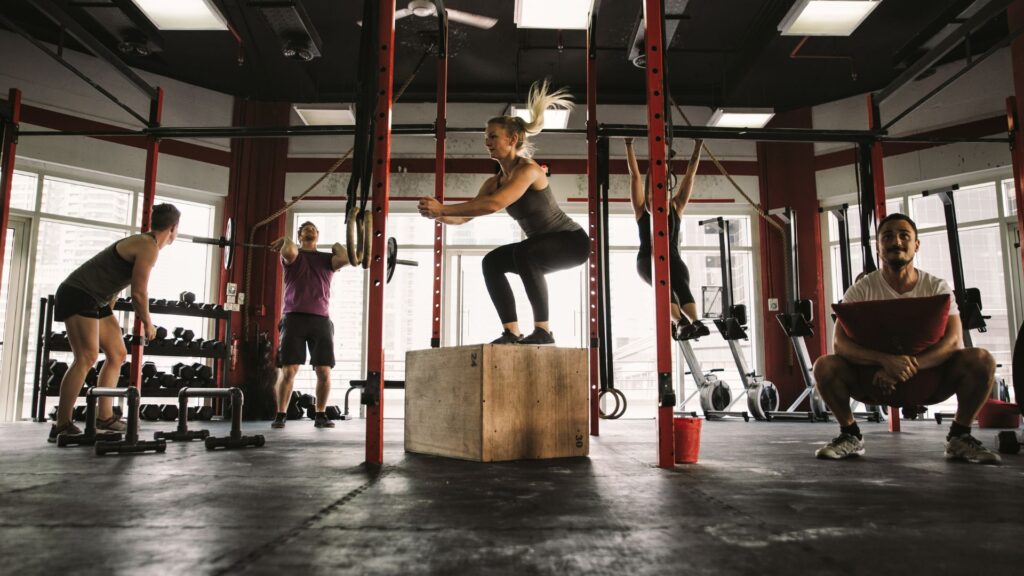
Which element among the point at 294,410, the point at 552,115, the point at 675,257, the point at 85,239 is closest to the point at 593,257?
the point at 675,257

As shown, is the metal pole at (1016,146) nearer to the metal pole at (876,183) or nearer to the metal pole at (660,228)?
the metal pole at (876,183)

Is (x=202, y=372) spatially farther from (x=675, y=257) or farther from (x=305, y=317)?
(x=675, y=257)

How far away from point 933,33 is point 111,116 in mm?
8359

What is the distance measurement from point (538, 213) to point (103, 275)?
8.01 ft

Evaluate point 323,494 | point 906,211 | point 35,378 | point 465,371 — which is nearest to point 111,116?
point 35,378

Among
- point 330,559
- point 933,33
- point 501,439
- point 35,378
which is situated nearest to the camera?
point 330,559

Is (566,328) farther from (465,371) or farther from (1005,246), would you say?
(465,371)

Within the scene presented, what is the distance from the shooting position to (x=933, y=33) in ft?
19.6

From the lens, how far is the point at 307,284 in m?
5.20

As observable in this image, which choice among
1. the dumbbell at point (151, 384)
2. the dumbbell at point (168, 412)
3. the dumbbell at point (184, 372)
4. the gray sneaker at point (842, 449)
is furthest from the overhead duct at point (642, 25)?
the dumbbell at point (168, 412)

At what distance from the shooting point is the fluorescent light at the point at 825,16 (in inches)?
205

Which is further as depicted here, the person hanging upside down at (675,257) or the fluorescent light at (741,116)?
the fluorescent light at (741,116)

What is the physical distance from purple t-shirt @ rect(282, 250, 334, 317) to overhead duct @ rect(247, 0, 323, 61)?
1.90 metres

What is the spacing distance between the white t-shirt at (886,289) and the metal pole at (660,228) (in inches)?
41.0
